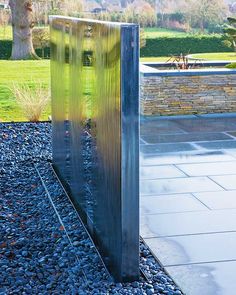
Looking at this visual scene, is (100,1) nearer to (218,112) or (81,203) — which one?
(218,112)

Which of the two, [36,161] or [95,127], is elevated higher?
[95,127]

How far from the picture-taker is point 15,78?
59.8ft

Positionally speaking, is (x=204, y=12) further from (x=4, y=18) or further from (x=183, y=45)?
(x=4, y=18)

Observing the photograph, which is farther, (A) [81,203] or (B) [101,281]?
(A) [81,203]

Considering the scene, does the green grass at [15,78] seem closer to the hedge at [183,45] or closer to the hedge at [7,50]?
the hedge at [7,50]

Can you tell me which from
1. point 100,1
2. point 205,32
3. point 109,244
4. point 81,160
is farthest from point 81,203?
point 100,1

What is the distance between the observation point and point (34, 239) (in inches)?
220

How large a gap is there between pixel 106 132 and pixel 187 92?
7388 mm

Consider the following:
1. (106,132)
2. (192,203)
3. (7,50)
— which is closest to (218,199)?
(192,203)

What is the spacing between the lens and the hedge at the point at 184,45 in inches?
1085

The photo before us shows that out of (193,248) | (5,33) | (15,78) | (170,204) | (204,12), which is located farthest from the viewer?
(204,12)

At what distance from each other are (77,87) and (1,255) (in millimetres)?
1840

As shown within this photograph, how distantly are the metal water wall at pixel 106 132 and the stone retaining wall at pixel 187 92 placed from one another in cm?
516

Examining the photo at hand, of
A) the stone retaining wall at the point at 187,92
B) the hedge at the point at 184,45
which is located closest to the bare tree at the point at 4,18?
the hedge at the point at 184,45
